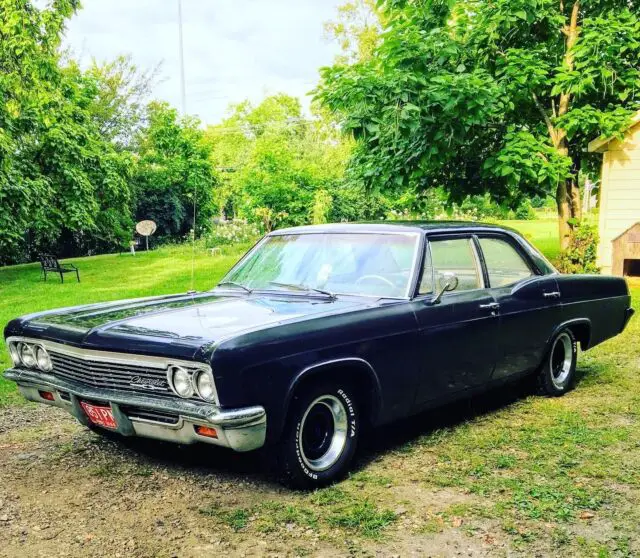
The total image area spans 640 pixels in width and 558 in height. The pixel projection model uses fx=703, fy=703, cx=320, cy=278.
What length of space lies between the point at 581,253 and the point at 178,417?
43.2 feet

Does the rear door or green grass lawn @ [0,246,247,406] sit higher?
the rear door

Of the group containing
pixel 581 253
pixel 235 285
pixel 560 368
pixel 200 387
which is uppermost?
pixel 235 285

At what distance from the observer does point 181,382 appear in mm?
3879

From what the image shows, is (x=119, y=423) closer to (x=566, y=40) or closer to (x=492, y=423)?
(x=492, y=423)

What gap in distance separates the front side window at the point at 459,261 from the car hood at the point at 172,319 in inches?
31.7

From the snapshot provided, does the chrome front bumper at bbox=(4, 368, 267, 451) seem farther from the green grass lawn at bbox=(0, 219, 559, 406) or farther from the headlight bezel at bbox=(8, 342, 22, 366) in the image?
the green grass lawn at bbox=(0, 219, 559, 406)

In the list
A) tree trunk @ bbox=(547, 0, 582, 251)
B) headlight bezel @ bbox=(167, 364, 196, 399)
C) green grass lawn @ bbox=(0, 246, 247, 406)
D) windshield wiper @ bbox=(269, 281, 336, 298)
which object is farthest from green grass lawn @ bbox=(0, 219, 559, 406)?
headlight bezel @ bbox=(167, 364, 196, 399)

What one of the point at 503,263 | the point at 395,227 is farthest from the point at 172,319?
the point at 503,263

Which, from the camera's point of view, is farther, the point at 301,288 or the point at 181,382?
the point at 301,288

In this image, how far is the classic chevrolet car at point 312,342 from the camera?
3850 millimetres

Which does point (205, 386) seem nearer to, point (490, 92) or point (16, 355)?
point (16, 355)

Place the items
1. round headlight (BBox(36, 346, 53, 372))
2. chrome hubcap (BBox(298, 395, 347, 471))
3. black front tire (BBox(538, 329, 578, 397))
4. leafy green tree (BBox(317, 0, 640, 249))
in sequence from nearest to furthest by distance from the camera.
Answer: chrome hubcap (BBox(298, 395, 347, 471))
round headlight (BBox(36, 346, 53, 372))
black front tire (BBox(538, 329, 578, 397))
leafy green tree (BBox(317, 0, 640, 249))

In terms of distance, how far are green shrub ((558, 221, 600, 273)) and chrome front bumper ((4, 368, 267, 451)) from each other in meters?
12.7

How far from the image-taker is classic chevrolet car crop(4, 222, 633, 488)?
12.6 ft
